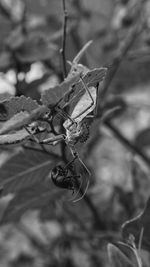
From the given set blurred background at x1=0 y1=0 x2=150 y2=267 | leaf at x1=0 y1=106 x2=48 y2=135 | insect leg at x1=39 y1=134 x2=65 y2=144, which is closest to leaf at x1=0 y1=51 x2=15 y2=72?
blurred background at x1=0 y1=0 x2=150 y2=267

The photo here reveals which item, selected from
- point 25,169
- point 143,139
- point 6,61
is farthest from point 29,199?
point 143,139

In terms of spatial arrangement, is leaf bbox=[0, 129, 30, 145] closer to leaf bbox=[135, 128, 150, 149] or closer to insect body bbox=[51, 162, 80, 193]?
insect body bbox=[51, 162, 80, 193]

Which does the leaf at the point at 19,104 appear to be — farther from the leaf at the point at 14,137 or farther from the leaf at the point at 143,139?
the leaf at the point at 143,139

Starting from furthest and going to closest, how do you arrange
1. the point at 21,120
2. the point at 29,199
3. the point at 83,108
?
1. the point at 29,199
2. the point at 83,108
3. the point at 21,120

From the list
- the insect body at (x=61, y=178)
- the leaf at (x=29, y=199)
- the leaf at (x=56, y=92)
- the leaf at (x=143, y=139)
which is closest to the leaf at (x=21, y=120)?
the leaf at (x=56, y=92)

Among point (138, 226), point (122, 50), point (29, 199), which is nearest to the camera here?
point (138, 226)

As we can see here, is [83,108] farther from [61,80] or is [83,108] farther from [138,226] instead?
[61,80]
